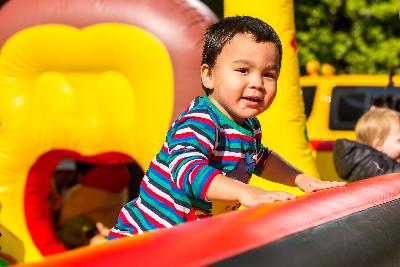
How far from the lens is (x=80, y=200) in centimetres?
462

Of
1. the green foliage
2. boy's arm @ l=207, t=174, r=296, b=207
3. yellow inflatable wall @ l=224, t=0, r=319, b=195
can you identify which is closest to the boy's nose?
boy's arm @ l=207, t=174, r=296, b=207

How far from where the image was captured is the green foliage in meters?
10.6

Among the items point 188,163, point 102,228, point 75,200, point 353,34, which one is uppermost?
point 353,34

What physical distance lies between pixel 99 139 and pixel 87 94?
22 cm

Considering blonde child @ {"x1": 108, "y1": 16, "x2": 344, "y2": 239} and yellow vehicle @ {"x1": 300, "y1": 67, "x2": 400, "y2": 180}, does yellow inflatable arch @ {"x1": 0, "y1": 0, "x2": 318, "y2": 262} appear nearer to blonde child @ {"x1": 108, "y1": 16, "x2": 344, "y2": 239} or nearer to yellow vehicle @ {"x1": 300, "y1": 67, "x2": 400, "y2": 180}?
blonde child @ {"x1": 108, "y1": 16, "x2": 344, "y2": 239}

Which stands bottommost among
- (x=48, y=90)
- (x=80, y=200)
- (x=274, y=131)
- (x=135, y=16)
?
(x=80, y=200)

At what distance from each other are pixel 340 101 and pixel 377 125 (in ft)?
4.91

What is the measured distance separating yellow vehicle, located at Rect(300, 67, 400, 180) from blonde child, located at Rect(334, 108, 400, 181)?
1.16 meters

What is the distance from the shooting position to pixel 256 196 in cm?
185

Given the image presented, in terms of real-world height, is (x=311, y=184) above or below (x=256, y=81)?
below

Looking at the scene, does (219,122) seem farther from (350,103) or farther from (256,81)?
(350,103)

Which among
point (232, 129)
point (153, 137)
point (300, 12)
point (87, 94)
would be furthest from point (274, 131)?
point (300, 12)

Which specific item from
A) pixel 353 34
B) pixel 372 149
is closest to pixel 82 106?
pixel 372 149

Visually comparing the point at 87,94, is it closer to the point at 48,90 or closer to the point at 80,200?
the point at 48,90
